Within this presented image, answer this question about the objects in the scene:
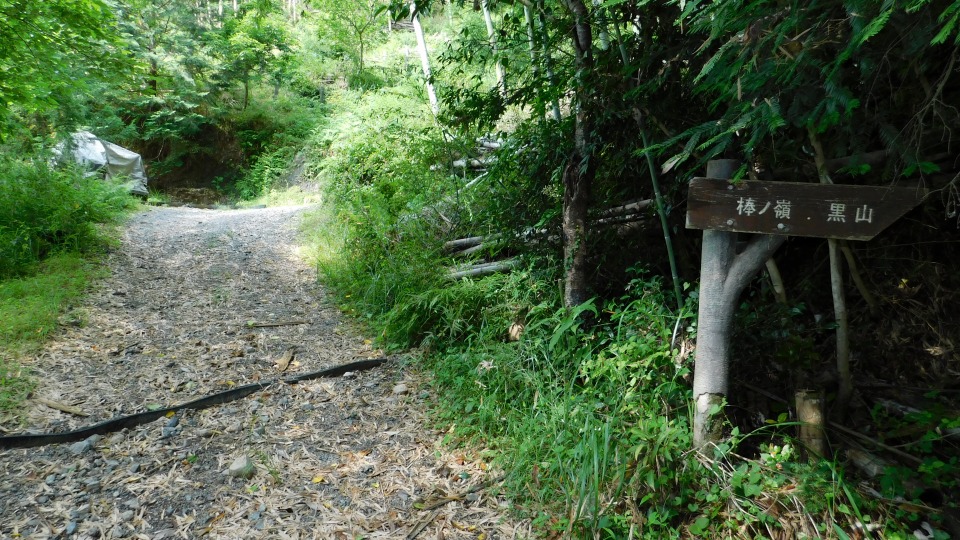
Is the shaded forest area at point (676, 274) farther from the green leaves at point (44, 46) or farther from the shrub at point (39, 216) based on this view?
the shrub at point (39, 216)

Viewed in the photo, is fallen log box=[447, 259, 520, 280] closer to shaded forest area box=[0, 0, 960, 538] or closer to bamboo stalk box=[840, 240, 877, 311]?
shaded forest area box=[0, 0, 960, 538]

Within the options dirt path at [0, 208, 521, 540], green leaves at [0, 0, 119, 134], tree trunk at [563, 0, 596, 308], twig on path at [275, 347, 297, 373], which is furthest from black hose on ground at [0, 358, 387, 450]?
green leaves at [0, 0, 119, 134]

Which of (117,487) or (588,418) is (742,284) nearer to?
(588,418)

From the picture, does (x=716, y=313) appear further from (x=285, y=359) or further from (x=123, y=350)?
(x=123, y=350)

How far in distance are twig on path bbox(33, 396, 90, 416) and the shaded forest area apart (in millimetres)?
2475

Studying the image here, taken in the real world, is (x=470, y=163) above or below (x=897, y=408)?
above

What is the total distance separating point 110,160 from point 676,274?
50.2ft

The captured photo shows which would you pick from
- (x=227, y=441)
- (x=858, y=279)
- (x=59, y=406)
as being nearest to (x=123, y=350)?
(x=59, y=406)

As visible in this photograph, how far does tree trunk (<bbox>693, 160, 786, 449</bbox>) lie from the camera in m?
2.57

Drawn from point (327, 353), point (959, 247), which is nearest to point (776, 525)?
point (959, 247)

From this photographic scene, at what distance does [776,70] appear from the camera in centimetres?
211

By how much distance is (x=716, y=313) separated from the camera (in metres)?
2.64

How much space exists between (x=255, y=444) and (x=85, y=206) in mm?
5865

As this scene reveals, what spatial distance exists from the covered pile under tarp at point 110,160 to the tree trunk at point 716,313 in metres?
13.0
